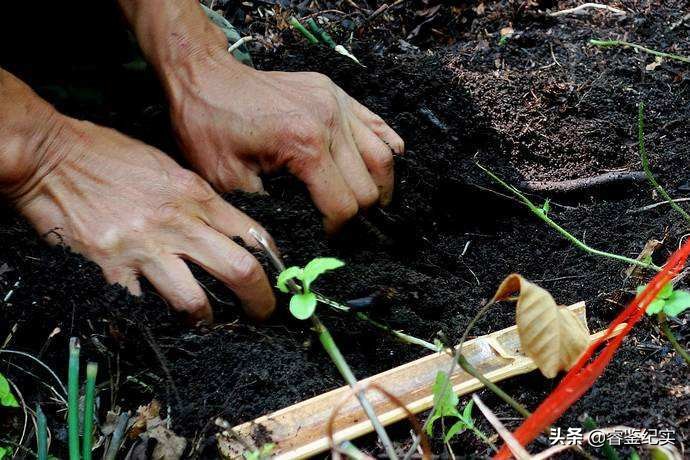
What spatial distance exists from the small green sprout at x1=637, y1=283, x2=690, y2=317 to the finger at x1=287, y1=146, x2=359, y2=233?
82 cm

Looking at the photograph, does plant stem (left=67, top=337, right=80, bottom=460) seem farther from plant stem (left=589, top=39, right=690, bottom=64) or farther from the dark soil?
plant stem (left=589, top=39, right=690, bottom=64)

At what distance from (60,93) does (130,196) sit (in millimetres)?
819

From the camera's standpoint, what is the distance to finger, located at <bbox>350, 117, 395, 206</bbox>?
6.20 ft

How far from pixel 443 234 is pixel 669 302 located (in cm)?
94

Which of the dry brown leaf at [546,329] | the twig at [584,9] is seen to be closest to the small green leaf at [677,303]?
the dry brown leaf at [546,329]

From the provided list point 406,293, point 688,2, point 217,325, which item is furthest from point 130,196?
point 688,2

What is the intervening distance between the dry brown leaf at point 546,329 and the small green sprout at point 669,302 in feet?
0.53

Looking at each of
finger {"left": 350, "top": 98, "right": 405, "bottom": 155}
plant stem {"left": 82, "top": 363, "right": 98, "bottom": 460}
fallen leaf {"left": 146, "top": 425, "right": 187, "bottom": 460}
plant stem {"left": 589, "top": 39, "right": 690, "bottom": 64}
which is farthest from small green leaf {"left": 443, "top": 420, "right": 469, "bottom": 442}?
plant stem {"left": 589, "top": 39, "right": 690, "bottom": 64}

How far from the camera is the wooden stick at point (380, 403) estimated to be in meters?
1.27

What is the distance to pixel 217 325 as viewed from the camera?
1.56 m

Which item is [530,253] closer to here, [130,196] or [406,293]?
[406,293]

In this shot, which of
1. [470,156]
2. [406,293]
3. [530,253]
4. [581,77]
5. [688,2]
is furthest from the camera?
[688,2]

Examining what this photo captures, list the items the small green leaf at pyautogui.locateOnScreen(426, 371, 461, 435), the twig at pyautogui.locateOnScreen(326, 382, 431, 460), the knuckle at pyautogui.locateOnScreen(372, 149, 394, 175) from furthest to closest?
the knuckle at pyautogui.locateOnScreen(372, 149, 394, 175)
the small green leaf at pyautogui.locateOnScreen(426, 371, 461, 435)
the twig at pyautogui.locateOnScreen(326, 382, 431, 460)

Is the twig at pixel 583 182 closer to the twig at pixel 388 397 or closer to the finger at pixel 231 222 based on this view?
the finger at pixel 231 222
